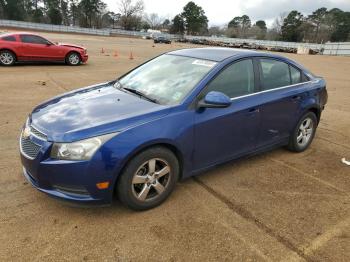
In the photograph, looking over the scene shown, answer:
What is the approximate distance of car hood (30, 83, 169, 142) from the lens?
3008 millimetres

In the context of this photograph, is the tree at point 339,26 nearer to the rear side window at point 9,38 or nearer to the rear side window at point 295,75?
the rear side window at point 9,38

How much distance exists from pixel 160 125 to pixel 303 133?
9.81 feet

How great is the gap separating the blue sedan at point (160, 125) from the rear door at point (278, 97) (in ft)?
0.05

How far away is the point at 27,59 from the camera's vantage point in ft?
45.5

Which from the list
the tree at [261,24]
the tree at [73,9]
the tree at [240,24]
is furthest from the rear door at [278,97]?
the tree at [261,24]

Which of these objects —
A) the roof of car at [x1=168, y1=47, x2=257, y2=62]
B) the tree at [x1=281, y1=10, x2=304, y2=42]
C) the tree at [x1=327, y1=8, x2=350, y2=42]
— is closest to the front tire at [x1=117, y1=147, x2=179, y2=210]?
the roof of car at [x1=168, y1=47, x2=257, y2=62]

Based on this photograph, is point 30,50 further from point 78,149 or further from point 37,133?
point 78,149

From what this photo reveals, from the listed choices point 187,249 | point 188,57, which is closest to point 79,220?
point 187,249

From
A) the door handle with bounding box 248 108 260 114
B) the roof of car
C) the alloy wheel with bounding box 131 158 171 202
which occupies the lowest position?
the alloy wheel with bounding box 131 158 171 202

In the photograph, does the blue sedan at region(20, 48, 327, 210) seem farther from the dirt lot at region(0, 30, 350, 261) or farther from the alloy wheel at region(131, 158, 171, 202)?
the dirt lot at region(0, 30, 350, 261)

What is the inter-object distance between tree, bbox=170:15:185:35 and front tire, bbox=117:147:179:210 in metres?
112

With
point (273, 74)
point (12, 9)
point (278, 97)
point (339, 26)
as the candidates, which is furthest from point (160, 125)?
point (339, 26)

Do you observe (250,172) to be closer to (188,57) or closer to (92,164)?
(188,57)

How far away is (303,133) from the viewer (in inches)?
205
